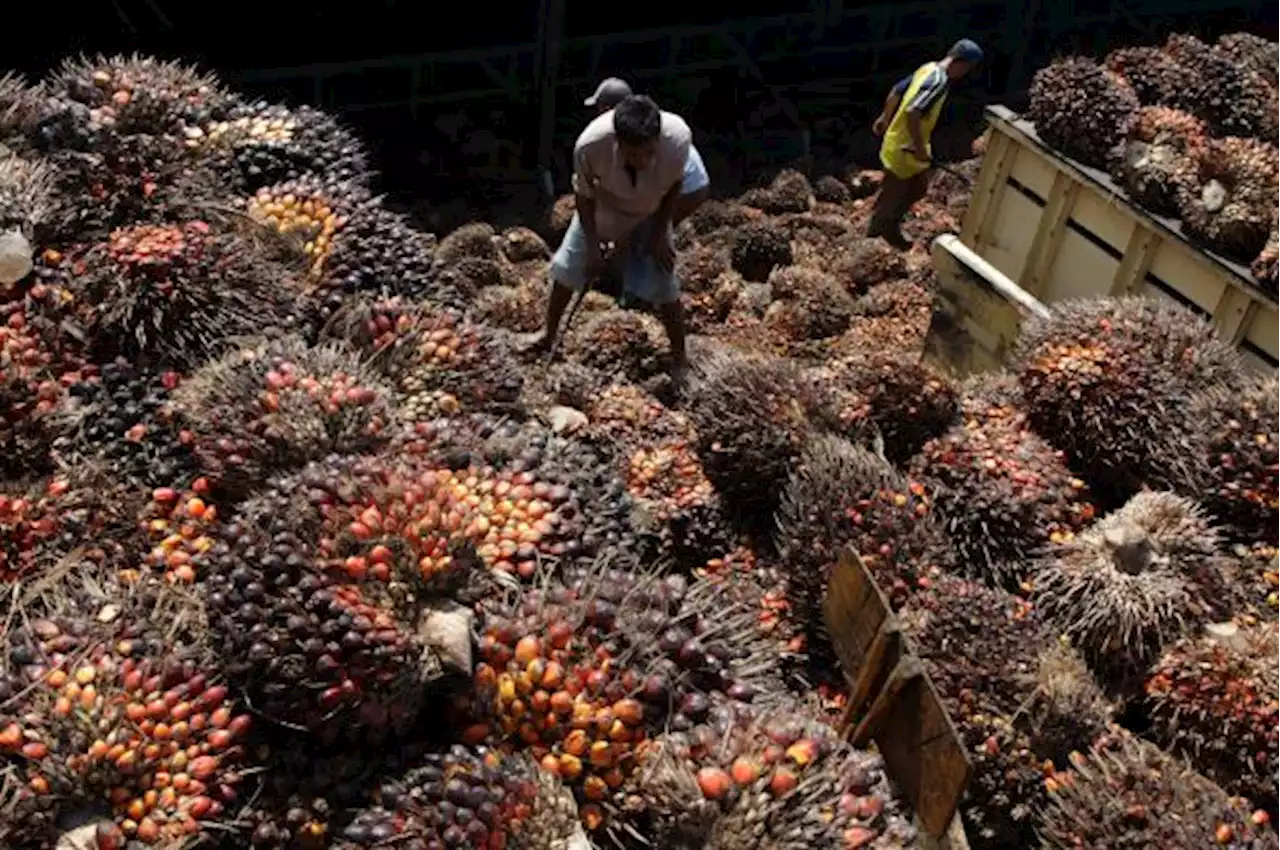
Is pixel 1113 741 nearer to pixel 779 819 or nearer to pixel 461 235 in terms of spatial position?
pixel 779 819

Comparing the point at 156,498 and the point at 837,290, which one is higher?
the point at 156,498

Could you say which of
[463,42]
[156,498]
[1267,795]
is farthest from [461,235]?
[1267,795]

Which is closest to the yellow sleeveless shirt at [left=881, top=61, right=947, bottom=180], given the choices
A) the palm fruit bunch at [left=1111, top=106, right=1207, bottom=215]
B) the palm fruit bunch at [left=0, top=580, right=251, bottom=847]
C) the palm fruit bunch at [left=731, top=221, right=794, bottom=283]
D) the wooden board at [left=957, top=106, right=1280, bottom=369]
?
the palm fruit bunch at [left=731, top=221, right=794, bottom=283]

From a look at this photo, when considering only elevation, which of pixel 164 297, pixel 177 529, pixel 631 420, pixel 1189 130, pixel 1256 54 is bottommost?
pixel 631 420

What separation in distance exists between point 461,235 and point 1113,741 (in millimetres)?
6820

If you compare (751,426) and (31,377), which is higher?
(31,377)

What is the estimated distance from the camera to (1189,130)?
7660 mm

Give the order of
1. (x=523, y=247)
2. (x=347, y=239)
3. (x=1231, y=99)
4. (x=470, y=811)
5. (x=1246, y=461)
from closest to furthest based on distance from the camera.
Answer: (x=470, y=811) → (x=347, y=239) → (x=1246, y=461) → (x=1231, y=99) → (x=523, y=247)

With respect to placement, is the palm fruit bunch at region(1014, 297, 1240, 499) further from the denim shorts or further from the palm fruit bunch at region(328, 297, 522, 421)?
the palm fruit bunch at region(328, 297, 522, 421)

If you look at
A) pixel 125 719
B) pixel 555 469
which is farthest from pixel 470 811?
pixel 555 469

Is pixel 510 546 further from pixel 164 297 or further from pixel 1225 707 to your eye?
pixel 1225 707

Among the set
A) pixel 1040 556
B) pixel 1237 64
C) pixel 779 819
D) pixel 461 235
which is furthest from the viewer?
pixel 461 235

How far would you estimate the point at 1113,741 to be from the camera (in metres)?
4.47

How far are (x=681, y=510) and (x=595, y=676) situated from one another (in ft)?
6.87
